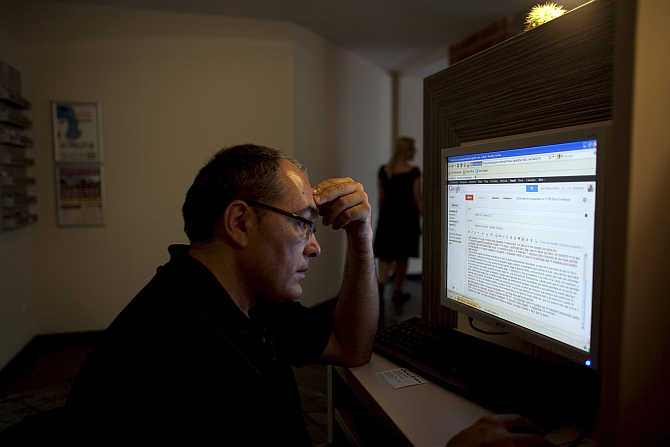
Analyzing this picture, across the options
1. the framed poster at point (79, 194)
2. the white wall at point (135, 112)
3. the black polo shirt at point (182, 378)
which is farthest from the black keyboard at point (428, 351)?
the framed poster at point (79, 194)

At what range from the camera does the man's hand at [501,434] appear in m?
0.64

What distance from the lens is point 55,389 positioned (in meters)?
2.69

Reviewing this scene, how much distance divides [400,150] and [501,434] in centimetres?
368

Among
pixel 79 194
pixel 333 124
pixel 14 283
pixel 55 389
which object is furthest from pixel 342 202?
pixel 333 124

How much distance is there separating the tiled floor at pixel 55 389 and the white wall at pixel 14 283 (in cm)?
18

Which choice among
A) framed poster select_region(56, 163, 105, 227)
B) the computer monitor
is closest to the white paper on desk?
the computer monitor

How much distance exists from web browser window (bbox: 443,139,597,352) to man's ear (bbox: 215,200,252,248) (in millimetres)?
498

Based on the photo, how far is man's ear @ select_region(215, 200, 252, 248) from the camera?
0.89m

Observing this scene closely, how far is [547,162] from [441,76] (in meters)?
0.57

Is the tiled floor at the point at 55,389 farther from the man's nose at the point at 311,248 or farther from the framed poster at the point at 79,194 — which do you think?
the man's nose at the point at 311,248

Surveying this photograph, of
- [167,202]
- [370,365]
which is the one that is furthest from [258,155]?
[167,202]

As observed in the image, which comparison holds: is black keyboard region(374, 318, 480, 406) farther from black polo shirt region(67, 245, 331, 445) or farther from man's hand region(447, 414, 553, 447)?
black polo shirt region(67, 245, 331, 445)

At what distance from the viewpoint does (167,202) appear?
11.7ft

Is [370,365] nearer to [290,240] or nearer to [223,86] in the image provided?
[290,240]
